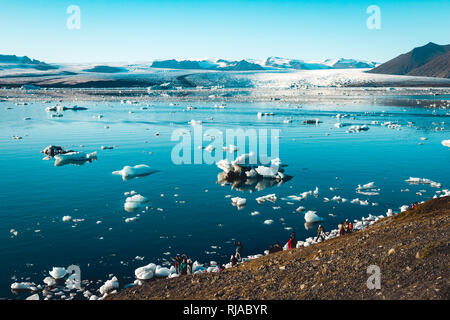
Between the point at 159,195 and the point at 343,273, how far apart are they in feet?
47.6

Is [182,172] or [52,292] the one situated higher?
[182,172]

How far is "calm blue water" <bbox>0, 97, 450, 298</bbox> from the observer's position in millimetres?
15891

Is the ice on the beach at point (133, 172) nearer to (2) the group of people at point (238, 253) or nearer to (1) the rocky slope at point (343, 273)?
(2) the group of people at point (238, 253)

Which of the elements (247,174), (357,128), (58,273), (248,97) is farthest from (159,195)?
(248,97)

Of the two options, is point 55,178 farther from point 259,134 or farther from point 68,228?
point 259,134

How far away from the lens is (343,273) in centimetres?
1045

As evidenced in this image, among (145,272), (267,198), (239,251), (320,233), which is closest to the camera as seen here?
(145,272)

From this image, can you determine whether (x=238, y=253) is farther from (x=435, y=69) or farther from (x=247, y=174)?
(x=435, y=69)

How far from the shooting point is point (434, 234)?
40.1 ft

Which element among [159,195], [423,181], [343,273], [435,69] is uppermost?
A: [435,69]

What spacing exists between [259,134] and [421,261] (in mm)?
35674

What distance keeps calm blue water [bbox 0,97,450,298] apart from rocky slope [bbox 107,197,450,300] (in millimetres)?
2944

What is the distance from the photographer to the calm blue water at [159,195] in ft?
52.1
